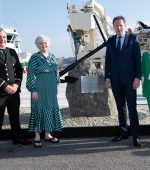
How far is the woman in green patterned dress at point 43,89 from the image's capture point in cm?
556

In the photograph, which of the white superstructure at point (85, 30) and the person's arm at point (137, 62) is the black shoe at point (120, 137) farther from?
the white superstructure at point (85, 30)

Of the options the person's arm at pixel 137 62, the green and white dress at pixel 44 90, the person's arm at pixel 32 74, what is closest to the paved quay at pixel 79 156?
the green and white dress at pixel 44 90

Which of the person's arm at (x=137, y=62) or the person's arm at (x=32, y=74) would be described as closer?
the person's arm at (x=137, y=62)

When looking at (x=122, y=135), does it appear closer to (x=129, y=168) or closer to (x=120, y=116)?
(x=120, y=116)

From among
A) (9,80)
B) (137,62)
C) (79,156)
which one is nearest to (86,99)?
(137,62)

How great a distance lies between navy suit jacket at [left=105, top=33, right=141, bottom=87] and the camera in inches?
212

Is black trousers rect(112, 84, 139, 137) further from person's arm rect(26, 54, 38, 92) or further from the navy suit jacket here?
person's arm rect(26, 54, 38, 92)

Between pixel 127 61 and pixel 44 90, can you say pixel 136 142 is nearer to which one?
pixel 127 61

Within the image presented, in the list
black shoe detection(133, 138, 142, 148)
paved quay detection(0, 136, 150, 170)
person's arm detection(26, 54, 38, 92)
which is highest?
person's arm detection(26, 54, 38, 92)

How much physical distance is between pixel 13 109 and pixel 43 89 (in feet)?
1.66

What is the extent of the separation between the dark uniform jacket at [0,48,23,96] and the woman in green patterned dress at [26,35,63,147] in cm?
19

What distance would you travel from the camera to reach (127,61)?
5.41 meters

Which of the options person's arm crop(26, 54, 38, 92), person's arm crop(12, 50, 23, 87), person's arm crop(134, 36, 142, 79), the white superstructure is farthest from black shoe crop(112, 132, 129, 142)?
the white superstructure

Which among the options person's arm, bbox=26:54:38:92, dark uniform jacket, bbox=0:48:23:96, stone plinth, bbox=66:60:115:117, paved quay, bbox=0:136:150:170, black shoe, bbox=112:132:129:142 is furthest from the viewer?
stone plinth, bbox=66:60:115:117
